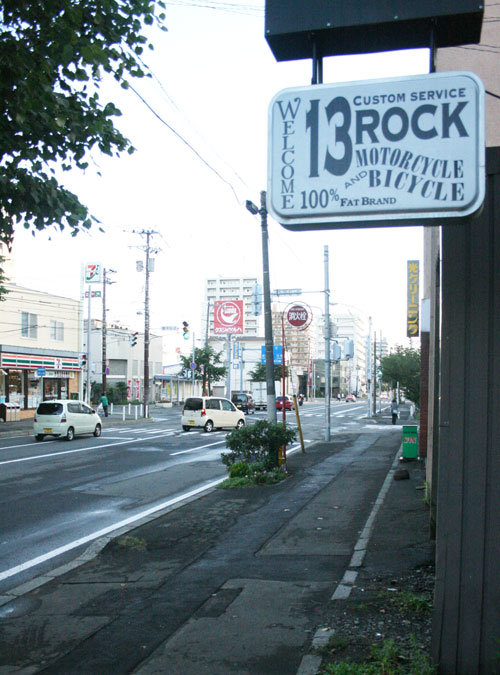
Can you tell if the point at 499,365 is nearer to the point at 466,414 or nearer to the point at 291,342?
the point at 466,414

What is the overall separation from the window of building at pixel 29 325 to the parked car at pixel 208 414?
539 inches

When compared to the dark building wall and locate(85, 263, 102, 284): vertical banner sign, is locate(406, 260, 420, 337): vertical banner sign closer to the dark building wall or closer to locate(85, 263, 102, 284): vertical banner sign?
locate(85, 263, 102, 284): vertical banner sign

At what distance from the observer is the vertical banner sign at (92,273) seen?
4434 cm

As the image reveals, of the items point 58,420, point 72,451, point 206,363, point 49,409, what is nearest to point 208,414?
point 58,420

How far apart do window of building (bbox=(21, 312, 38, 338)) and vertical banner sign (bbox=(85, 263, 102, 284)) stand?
4.13m

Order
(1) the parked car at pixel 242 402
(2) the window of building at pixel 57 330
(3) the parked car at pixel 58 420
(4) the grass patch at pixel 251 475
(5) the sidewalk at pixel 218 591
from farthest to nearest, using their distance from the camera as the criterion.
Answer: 1. (1) the parked car at pixel 242 402
2. (2) the window of building at pixel 57 330
3. (3) the parked car at pixel 58 420
4. (4) the grass patch at pixel 251 475
5. (5) the sidewalk at pixel 218 591

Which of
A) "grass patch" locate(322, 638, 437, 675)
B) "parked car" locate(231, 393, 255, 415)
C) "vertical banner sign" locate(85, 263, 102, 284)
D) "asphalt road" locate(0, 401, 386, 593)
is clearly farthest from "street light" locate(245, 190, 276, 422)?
"parked car" locate(231, 393, 255, 415)

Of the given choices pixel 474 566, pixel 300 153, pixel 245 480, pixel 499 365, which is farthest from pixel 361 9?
pixel 245 480

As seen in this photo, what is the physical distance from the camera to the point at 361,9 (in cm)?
433

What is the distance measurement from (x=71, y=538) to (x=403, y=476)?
749 centimetres

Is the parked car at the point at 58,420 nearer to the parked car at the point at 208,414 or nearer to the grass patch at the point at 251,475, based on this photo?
the parked car at the point at 208,414

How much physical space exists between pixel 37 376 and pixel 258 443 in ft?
98.8

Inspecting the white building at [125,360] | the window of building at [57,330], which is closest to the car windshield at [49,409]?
the window of building at [57,330]

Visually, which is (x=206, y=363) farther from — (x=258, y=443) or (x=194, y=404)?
(x=258, y=443)
